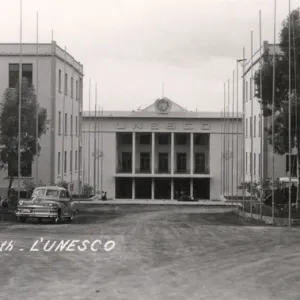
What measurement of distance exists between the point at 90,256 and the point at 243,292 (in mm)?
5555

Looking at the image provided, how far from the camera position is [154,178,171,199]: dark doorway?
80.4 m

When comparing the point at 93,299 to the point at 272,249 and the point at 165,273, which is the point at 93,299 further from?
the point at 272,249

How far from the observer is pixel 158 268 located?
14422 millimetres

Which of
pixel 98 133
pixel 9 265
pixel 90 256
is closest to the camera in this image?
pixel 9 265

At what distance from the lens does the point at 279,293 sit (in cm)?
1180

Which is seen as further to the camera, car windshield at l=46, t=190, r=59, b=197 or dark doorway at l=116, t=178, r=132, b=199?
dark doorway at l=116, t=178, r=132, b=199

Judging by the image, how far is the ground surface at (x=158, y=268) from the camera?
461 inches

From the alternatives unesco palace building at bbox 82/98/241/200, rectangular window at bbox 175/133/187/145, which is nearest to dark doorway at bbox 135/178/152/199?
unesco palace building at bbox 82/98/241/200

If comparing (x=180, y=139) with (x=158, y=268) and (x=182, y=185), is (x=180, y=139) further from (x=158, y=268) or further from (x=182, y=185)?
(x=158, y=268)

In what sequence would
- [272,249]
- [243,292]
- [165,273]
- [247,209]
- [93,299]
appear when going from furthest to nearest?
[247,209]
[272,249]
[165,273]
[243,292]
[93,299]

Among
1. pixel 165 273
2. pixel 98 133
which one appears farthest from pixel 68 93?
pixel 165 273

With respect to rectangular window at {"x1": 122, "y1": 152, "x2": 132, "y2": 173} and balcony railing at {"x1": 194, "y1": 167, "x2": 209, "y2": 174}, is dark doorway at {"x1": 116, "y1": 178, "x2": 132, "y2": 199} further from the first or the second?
balcony railing at {"x1": 194, "y1": 167, "x2": 209, "y2": 174}

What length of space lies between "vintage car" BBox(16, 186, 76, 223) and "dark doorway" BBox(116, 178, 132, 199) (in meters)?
51.6

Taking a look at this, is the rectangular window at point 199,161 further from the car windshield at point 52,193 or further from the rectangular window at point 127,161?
the car windshield at point 52,193
